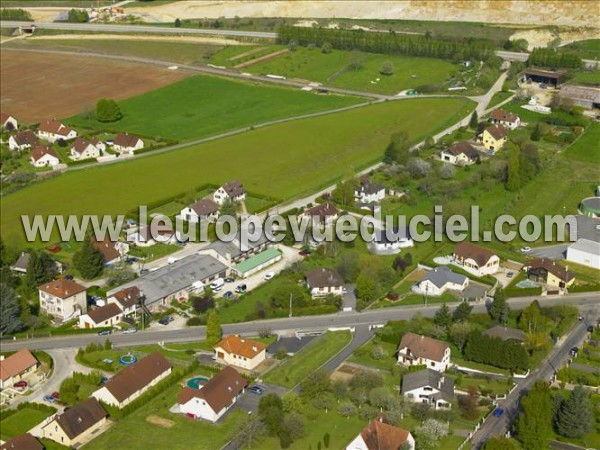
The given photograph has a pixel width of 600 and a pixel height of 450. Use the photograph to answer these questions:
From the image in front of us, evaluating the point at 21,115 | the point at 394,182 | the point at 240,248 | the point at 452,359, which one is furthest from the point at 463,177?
the point at 21,115

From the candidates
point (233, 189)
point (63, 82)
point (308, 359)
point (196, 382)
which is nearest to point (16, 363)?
point (196, 382)

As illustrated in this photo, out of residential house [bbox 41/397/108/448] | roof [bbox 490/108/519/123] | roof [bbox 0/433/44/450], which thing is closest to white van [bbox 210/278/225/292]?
residential house [bbox 41/397/108/448]

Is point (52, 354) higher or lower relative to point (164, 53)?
lower

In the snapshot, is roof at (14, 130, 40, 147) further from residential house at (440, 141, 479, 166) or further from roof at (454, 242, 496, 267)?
roof at (454, 242, 496, 267)

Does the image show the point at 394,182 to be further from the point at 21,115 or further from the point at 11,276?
the point at 21,115

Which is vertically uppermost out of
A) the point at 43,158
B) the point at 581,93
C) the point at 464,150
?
the point at 581,93

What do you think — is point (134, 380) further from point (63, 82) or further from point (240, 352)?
point (63, 82)
